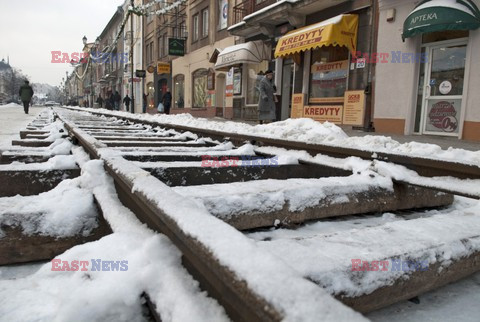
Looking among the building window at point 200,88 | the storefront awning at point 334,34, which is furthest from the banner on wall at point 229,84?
the storefront awning at point 334,34

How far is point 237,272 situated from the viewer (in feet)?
2.52

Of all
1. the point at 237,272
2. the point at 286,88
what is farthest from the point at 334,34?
the point at 237,272

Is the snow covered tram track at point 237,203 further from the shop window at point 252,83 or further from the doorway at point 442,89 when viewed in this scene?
the shop window at point 252,83

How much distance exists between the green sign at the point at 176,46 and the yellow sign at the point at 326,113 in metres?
12.5

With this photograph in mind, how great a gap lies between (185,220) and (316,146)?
247 cm

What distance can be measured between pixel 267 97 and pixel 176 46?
13807mm

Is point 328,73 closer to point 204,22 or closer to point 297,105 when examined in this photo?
point 297,105

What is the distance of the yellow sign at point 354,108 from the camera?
1166 centimetres

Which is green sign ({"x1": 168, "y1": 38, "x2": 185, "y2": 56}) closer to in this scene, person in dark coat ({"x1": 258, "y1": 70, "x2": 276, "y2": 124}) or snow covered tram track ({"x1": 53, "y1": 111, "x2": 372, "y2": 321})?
person in dark coat ({"x1": 258, "y1": 70, "x2": 276, "y2": 124})

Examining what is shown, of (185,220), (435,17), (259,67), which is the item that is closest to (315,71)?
(259,67)

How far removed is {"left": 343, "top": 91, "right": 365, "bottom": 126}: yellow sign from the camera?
11664mm

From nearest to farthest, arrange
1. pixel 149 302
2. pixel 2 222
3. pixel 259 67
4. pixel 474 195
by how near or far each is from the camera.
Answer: pixel 149 302 → pixel 2 222 → pixel 474 195 → pixel 259 67

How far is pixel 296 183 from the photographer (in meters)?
2.02

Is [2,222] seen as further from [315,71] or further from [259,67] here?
[259,67]
